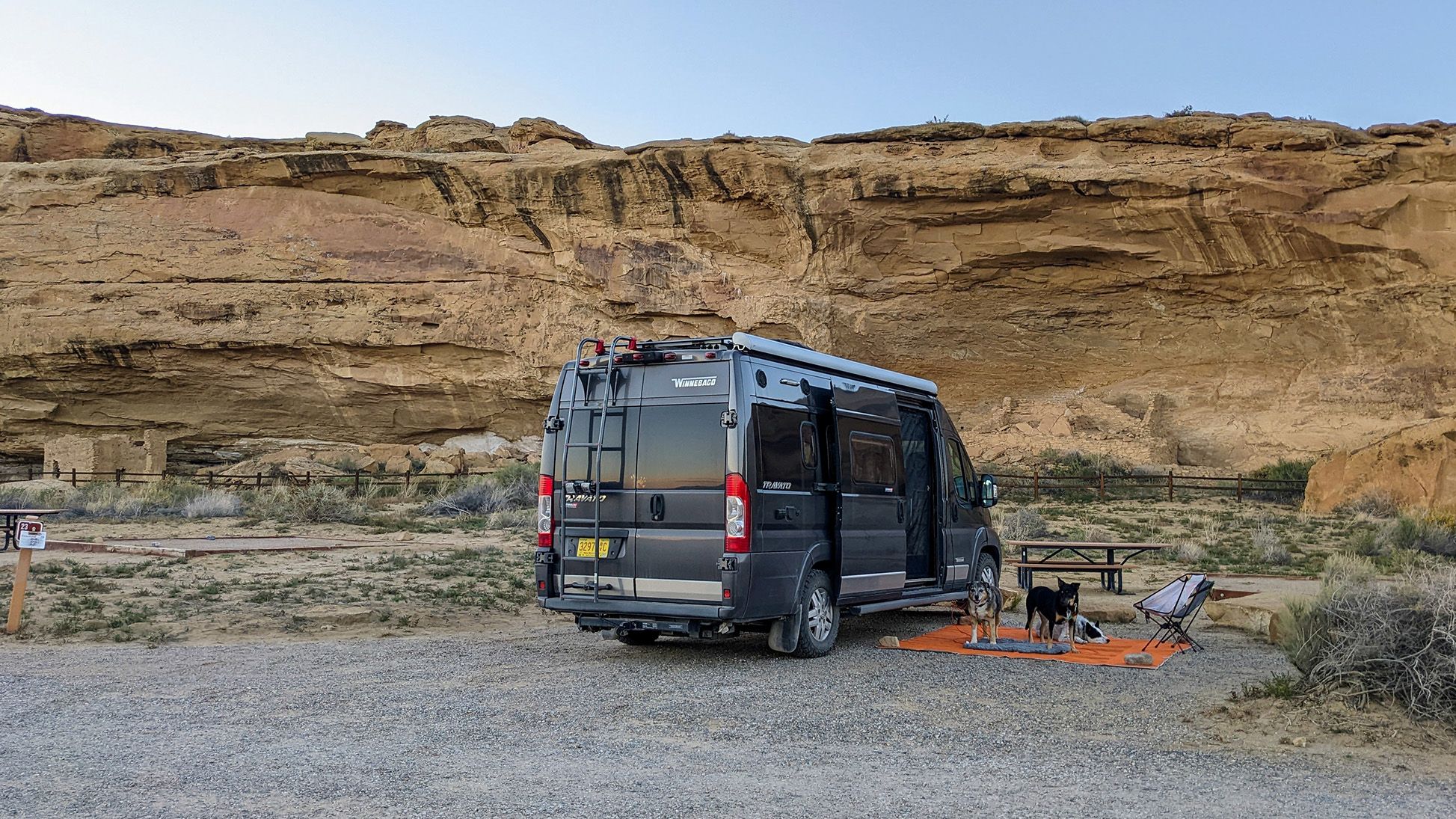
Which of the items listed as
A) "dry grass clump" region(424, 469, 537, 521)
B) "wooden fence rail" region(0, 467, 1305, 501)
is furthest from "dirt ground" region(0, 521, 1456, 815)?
"wooden fence rail" region(0, 467, 1305, 501)

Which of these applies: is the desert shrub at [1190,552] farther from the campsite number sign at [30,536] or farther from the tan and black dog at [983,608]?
the campsite number sign at [30,536]

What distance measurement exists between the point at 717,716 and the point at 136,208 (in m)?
36.4

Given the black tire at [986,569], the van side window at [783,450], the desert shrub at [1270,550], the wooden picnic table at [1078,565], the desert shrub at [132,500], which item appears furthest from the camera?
the desert shrub at [132,500]

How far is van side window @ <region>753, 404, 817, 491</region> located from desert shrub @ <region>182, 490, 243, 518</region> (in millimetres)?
20251

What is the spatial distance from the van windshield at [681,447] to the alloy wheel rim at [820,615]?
1.51 m

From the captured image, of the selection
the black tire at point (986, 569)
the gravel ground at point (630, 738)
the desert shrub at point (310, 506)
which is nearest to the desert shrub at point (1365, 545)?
the black tire at point (986, 569)

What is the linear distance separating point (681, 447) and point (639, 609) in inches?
51.2

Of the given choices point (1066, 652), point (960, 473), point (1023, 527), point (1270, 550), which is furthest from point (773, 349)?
point (1023, 527)

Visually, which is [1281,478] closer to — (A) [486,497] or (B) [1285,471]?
(B) [1285,471]

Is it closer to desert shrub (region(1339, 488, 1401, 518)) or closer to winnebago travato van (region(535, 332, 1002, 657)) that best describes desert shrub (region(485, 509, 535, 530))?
winnebago travato van (region(535, 332, 1002, 657))

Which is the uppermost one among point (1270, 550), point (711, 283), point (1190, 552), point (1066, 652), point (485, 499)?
point (711, 283)

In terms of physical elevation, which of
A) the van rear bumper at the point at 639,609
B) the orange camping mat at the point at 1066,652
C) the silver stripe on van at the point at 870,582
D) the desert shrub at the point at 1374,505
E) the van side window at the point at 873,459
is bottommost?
the orange camping mat at the point at 1066,652

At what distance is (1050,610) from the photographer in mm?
8969

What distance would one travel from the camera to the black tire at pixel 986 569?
447 inches
